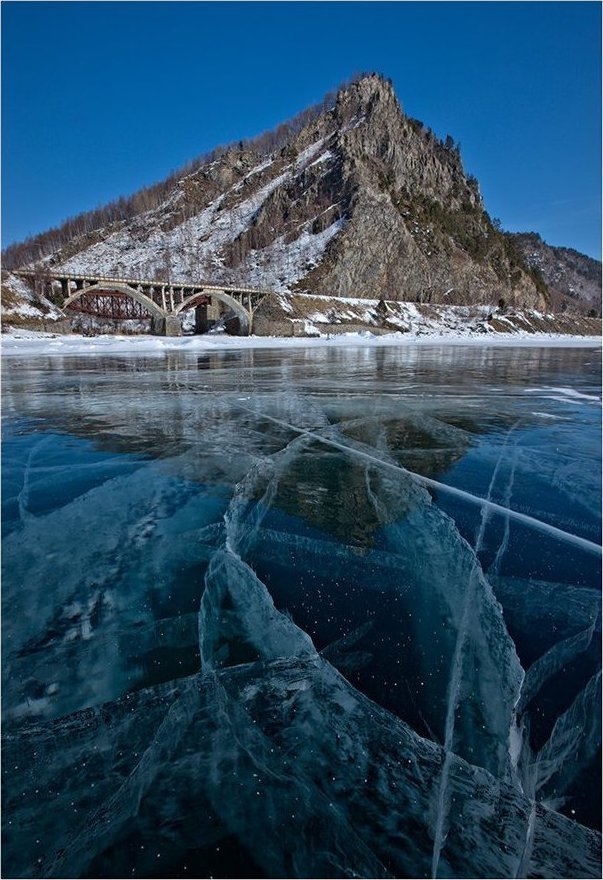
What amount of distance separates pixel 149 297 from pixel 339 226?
1770 inches

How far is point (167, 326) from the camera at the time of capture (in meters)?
49.2

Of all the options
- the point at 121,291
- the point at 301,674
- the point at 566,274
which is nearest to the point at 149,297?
the point at 121,291

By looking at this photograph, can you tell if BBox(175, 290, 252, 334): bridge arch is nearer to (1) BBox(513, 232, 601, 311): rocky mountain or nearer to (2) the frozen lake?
(2) the frozen lake

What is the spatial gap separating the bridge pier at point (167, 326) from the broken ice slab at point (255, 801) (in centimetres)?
5177

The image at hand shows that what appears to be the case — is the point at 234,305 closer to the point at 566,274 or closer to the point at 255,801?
the point at 255,801

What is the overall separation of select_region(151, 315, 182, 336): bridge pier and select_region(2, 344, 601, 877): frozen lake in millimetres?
48616

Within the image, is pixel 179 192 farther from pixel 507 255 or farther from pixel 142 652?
pixel 142 652

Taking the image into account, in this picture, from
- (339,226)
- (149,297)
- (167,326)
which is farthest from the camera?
(339,226)

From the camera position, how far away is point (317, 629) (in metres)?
1.97

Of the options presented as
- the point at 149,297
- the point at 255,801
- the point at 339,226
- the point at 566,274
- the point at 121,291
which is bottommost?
the point at 255,801

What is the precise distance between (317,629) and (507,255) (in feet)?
416

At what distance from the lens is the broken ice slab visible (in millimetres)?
1178

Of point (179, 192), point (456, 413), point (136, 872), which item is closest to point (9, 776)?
point (136, 872)

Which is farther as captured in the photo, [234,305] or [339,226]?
[339,226]
